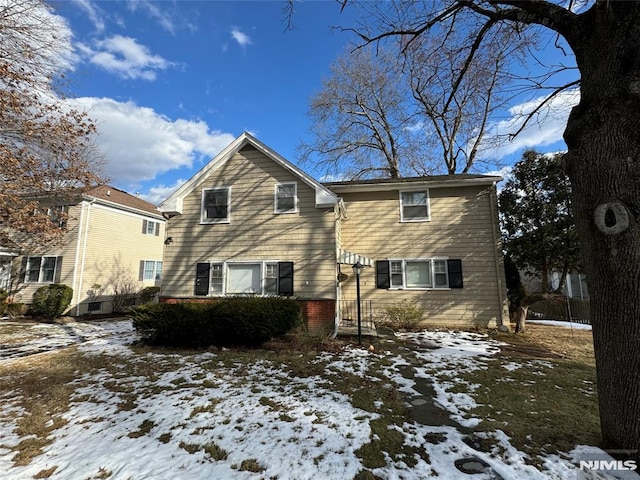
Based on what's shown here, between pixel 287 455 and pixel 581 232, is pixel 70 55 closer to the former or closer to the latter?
pixel 287 455

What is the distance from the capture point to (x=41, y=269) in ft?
52.5

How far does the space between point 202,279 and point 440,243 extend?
9.59 meters

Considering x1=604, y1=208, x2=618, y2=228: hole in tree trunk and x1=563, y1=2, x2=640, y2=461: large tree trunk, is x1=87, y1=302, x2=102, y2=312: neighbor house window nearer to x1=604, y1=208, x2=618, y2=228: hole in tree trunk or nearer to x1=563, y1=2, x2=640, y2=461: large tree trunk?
x1=563, y1=2, x2=640, y2=461: large tree trunk

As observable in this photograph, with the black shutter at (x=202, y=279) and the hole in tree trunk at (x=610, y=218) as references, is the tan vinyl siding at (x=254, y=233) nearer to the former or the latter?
the black shutter at (x=202, y=279)

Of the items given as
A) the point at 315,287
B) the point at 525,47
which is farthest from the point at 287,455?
the point at 525,47

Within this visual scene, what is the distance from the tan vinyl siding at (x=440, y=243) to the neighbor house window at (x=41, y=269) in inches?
623

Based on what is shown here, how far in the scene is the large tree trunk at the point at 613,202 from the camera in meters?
3.03

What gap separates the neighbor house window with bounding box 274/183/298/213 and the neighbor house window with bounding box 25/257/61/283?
1346 cm

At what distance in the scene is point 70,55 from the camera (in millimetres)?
9531

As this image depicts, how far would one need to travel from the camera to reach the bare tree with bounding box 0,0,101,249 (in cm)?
883

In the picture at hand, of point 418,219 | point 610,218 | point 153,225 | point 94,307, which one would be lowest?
point 94,307

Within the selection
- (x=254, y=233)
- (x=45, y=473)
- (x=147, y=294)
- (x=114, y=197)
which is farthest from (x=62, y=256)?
(x=45, y=473)

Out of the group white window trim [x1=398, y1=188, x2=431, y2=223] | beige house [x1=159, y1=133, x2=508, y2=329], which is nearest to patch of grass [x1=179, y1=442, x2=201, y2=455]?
beige house [x1=159, y1=133, x2=508, y2=329]

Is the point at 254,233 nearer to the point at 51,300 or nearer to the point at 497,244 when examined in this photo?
the point at 497,244
